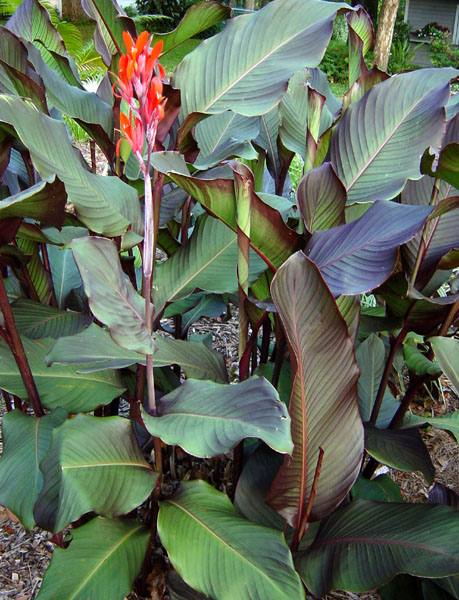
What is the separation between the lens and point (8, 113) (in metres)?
1.04

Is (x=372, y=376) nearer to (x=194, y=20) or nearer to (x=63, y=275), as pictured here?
(x=63, y=275)

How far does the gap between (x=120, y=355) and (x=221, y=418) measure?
0.99 ft

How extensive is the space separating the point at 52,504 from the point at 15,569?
2.29ft

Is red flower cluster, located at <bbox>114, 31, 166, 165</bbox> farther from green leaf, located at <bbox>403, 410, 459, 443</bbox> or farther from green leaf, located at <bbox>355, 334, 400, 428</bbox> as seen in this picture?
green leaf, located at <bbox>355, 334, 400, 428</bbox>

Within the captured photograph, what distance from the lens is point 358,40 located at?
64.5 inches

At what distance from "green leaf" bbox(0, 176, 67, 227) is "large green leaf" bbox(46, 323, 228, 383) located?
0.27m

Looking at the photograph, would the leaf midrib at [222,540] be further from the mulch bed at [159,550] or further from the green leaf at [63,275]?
the green leaf at [63,275]

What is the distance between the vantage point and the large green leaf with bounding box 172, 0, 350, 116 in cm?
129

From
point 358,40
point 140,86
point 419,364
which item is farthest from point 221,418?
point 358,40

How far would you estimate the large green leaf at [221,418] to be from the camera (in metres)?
1.01

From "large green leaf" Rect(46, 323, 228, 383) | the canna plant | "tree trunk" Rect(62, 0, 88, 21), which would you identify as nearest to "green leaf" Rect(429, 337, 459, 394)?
the canna plant

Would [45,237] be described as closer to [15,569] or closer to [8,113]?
[8,113]

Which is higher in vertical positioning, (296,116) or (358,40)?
(358,40)

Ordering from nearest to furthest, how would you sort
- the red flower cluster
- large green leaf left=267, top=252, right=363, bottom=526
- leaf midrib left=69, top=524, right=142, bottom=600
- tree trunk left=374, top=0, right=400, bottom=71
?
Answer: the red flower cluster < large green leaf left=267, top=252, right=363, bottom=526 < leaf midrib left=69, top=524, right=142, bottom=600 < tree trunk left=374, top=0, right=400, bottom=71
